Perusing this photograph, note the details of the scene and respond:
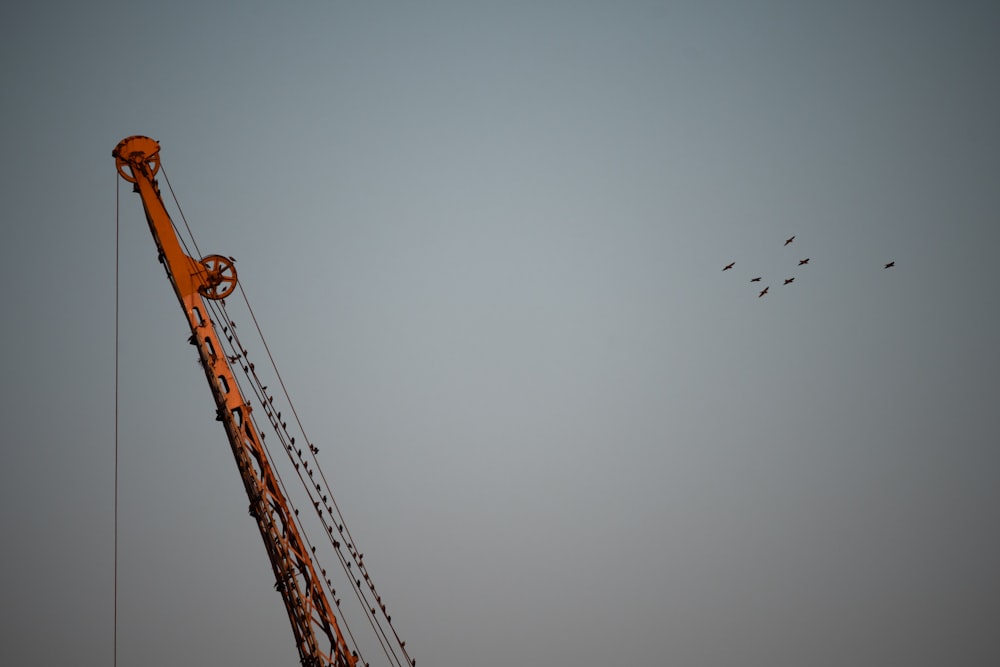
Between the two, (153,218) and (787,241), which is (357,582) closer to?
(153,218)

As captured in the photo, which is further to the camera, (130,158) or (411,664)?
(411,664)

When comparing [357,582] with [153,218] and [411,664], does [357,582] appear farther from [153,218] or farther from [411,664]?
[153,218]

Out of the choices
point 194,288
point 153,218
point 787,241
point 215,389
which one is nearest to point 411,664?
point 215,389

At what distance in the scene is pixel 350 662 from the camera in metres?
27.5

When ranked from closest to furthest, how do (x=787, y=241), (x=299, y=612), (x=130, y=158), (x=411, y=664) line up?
(x=299, y=612)
(x=130, y=158)
(x=411, y=664)
(x=787, y=241)

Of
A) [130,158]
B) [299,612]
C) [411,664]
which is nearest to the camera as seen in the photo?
[299,612]

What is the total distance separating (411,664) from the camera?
3119 centimetres

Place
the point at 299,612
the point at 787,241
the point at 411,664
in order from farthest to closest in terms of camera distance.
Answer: the point at 787,241
the point at 411,664
the point at 299,612

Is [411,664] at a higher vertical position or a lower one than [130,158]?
lower

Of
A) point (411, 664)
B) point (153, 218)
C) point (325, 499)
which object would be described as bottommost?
point (411, 664)

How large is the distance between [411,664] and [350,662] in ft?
13.8

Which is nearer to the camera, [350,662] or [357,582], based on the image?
A: [350,662]

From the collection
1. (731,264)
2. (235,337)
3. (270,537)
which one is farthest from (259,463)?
(731,264)

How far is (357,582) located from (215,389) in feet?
26.4
